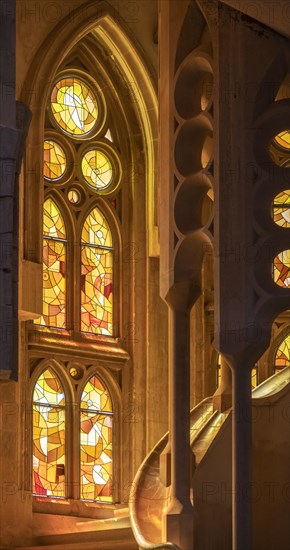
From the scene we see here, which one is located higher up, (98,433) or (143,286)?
(143,286)

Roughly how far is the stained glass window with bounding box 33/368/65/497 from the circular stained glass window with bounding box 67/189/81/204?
2.33 m

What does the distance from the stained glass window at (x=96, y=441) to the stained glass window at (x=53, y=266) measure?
3.27 ft

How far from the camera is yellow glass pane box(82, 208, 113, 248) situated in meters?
26.1

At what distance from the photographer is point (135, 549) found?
70.9 feet

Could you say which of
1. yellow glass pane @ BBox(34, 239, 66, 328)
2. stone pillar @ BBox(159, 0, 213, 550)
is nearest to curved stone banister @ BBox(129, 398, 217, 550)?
stone pillar @ BBox(159, 0, 213, 550)

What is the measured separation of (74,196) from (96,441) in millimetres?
3192

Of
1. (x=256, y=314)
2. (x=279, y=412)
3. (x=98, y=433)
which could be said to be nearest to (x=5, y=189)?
(x=256, y=314)

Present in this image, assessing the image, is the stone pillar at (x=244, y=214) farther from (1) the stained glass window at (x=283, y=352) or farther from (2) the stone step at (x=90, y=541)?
(1) the stained glass window at (x=283, y=352)

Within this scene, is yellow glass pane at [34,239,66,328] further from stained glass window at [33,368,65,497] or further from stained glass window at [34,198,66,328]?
stained glass window at [33,368,65,497]

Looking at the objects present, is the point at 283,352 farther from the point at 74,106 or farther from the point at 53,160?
the point at 74,106

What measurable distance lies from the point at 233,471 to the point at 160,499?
151 centimetres

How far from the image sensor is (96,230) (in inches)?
1031

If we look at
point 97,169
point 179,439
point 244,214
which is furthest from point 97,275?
point 244,214

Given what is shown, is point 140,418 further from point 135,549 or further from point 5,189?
point 5,189
